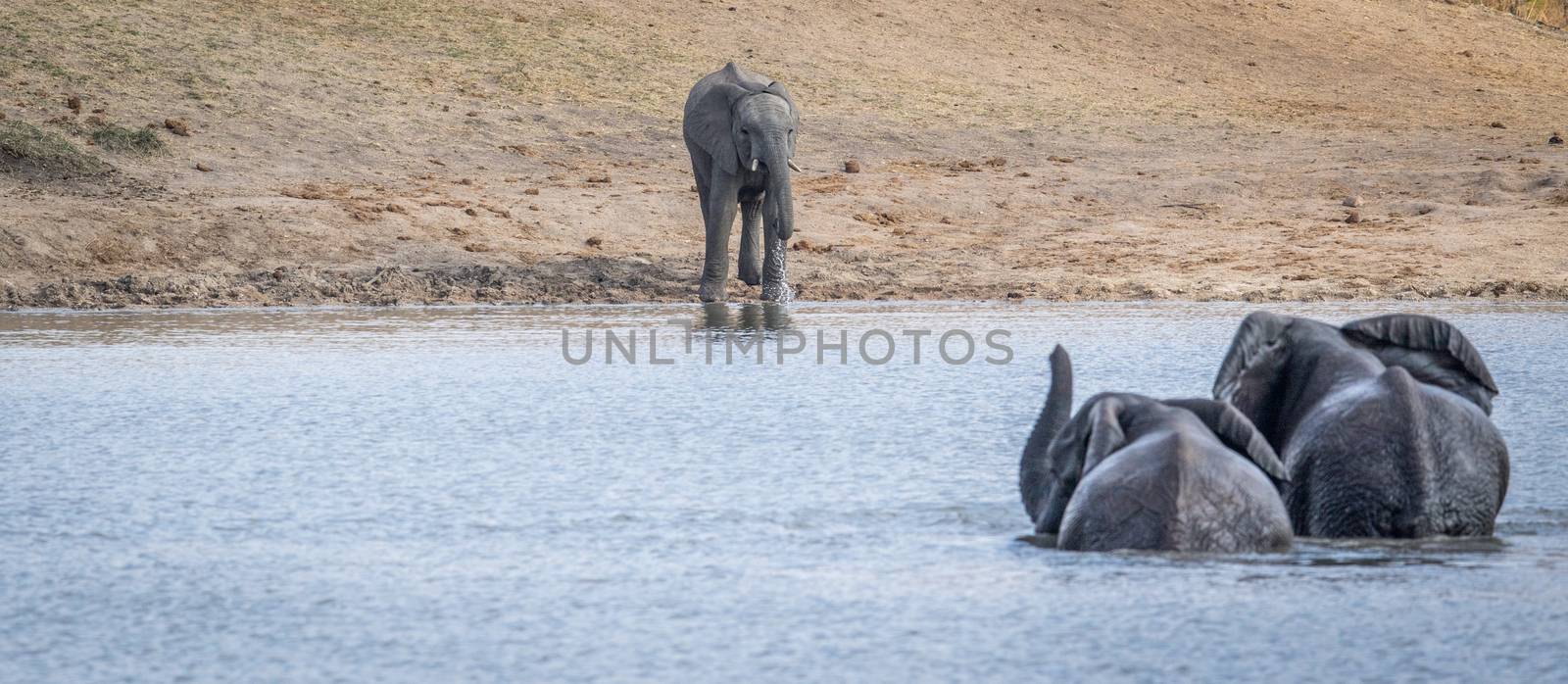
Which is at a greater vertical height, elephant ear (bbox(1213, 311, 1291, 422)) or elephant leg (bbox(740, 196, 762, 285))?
elephant leg (bbox(740, 196, 762, 285))

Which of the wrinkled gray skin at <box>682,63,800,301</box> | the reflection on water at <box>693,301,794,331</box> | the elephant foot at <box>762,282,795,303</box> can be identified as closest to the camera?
the reflection on water at <box>693,301,794,331</box>

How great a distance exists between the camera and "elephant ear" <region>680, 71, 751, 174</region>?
1374cm

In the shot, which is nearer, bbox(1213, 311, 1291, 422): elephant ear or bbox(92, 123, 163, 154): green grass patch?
bbox(1213, 311, 1291, 422): elephant ear

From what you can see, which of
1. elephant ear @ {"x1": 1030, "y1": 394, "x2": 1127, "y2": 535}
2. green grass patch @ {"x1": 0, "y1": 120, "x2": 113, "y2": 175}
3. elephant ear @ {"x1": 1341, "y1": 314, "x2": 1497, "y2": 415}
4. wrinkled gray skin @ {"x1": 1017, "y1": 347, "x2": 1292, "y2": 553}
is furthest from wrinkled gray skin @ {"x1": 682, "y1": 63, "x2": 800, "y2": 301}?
wrinkled gray skin @ {"x1": 1017, "y1": 347, "x2": 1292, "y2": 553}

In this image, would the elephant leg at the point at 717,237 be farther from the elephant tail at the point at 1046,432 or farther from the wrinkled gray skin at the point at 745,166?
the elephant tail at the point at 1046,432

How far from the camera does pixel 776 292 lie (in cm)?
1400

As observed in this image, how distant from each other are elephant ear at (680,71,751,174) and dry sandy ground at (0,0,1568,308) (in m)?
1.25

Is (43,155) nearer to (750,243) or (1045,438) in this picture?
(750,243)

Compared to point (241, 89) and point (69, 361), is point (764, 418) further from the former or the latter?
point (241, 89)

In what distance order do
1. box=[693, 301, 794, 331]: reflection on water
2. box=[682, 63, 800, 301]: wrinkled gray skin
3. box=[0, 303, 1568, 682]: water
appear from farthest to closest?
box=[682, 63, 800, 301]: wrinkled gray skin
box=[693, 301, 794, 331]: reflection on water
box=[0, 303, 1568, 682]: water

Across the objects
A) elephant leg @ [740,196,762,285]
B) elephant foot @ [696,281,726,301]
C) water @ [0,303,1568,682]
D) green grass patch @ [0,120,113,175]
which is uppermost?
green grass patch @ [0,120,113,175]

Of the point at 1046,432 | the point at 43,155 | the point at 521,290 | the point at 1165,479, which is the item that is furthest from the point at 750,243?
the point at 1165,479

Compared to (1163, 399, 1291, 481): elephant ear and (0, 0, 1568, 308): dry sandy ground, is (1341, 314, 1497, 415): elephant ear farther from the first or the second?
(0, 0, 1568, 308): dry sandy ground

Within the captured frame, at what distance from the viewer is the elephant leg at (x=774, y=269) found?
13672 millimetres
